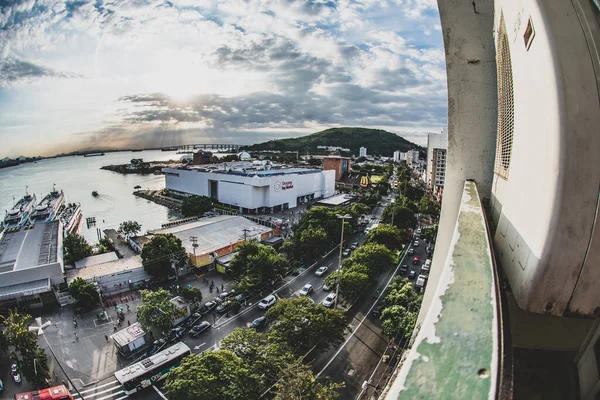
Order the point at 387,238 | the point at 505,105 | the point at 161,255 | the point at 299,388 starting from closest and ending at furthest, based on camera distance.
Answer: the point at 505,105
the point at 299,388
the point at 161,255
the point at 387,238

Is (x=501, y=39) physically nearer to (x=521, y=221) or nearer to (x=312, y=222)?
(x=521, y=221)

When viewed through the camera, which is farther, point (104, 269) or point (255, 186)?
point (255, 186)

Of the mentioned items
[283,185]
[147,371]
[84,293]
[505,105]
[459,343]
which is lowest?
[147,371]

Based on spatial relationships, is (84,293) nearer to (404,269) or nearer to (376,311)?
(376,311)

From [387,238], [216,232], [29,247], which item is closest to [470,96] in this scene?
[387,238]

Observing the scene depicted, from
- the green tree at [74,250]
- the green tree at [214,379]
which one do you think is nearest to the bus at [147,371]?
the green tree at [214,379]

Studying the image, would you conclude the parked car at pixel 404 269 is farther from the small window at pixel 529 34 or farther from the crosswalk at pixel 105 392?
the small window at pixel 529 34

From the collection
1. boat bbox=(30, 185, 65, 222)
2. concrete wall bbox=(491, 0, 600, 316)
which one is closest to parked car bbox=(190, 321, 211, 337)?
concrete wall bbox=(491, 0, 600, 316)
